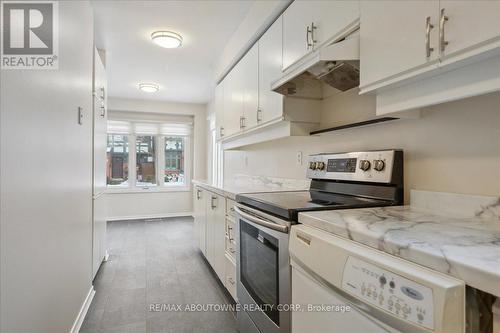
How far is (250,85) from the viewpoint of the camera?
2.53 metres

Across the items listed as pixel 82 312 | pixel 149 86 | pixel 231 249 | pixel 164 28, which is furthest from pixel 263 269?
pixel 149 86

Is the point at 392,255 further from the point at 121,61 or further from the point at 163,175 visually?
the point at 163,175

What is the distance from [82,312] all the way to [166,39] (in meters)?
2.69

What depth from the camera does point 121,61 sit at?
3.75 meters

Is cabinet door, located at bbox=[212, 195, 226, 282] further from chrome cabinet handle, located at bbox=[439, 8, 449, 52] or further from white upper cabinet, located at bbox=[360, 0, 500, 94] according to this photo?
chrome cabinet handle, located at bbox=[439, 8, 449, 52]

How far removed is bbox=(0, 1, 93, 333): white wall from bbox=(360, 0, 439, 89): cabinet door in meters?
1.44

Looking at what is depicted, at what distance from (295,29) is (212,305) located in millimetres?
2227

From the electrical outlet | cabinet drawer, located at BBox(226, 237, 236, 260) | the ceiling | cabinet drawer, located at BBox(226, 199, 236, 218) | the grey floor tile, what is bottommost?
the grey floor tile

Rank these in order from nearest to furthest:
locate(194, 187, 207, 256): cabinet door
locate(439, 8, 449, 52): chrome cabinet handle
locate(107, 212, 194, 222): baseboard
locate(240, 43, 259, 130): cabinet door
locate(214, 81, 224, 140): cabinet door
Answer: locate(439, 8, 449, 52): chrome cabinet handle → locate(240, 43, 259, 130): cabinet door → locate(194, 187, 207, 256): cabinet door → locate(214, 81, 224, 140): cabinet door → locate(107, 212, 194, 222): baseboard

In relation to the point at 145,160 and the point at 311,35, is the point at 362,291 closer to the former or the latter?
the point at 311,35

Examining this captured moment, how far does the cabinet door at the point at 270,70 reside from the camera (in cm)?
201

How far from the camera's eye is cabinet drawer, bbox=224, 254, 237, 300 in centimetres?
209

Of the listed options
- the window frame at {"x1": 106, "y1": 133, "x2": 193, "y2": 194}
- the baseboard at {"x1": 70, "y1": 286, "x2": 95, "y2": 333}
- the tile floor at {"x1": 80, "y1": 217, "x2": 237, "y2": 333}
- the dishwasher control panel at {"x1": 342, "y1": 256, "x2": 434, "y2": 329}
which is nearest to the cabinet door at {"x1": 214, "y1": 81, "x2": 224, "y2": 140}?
the tile floor at {"x1": 80, "y1": 217, "x2": 237, "y2": 333}

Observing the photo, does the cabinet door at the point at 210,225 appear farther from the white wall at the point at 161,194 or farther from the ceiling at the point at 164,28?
the white wall at the point at 161,194
